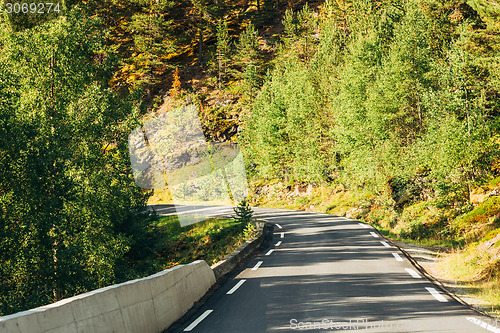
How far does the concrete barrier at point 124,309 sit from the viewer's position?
161 inches

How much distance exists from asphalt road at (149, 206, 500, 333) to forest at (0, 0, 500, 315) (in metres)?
2.93

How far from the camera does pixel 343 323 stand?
639 cm

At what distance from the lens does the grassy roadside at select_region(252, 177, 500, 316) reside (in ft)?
32.9

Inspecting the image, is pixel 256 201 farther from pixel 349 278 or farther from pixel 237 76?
pixel 349 278

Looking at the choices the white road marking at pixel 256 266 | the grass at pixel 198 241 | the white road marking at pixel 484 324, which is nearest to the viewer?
the white road marking at pixel 484 324

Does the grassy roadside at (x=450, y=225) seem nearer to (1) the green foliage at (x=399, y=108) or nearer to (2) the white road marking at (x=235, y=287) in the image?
(1) the green foliage at (x=399, y=108)

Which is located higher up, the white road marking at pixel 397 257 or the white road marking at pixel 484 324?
the white road marking at pixel 484 324

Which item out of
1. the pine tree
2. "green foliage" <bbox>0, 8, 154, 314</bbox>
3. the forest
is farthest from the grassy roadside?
the pine tree

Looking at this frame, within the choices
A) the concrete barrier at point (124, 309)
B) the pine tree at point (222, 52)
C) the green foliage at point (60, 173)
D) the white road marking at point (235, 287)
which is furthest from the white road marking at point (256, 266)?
the pine tree at point (222, 52)

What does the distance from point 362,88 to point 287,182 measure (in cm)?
2010

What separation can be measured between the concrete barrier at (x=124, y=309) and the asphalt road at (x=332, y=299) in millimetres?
463

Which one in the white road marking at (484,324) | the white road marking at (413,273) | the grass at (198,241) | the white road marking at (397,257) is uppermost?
the white road marking at (484,324)

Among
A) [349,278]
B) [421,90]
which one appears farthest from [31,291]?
[421,90]

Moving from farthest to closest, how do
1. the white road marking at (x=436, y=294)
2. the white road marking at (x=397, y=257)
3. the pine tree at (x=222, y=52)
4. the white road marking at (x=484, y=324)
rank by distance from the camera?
1. the pine tree at (x=222, y=52)
2. the white road marking at (x=397, y=257)
3. the white road marking at (x=436, y=294)
4. the white road marking at (x=484, y=324)
